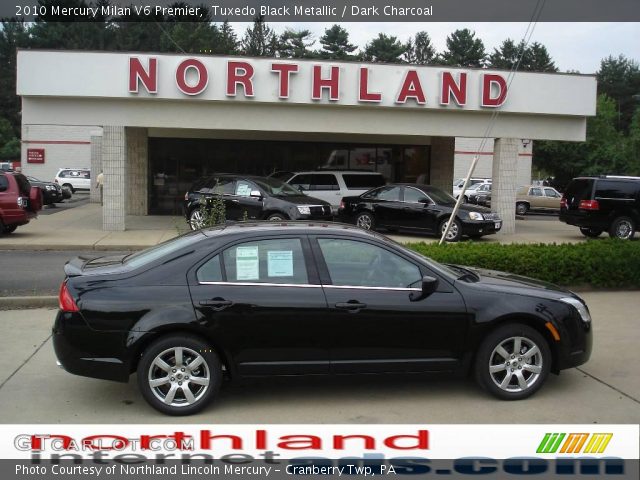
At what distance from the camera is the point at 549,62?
249ft

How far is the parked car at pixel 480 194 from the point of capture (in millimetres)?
32969

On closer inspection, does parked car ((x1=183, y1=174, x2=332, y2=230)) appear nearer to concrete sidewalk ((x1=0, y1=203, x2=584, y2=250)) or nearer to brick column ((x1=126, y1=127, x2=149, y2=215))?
concrete sidewalk ((x1=0, y1=203, x2=584, y2=250))

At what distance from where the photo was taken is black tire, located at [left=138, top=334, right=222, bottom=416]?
5.47 m

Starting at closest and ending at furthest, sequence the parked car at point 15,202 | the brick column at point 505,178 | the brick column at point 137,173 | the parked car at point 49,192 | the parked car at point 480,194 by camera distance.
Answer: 1. the parked car at point 15,202
2. the brick column at point 505,178
3. the brick column at point 137,173
4. the parked car at point 49,192
5. the parked car at point 480,194

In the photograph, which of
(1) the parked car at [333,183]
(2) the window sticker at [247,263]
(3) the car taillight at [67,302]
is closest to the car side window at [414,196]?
(1) the parked car at [333,183]

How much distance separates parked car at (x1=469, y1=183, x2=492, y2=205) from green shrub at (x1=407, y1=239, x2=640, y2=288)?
72.8ft

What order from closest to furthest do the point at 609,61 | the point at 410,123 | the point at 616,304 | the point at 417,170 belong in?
1. the point at 616,304
2. the point at 410,123
3. the point at 417,170
4. the point at 609,61

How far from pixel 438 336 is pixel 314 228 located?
4.50ft

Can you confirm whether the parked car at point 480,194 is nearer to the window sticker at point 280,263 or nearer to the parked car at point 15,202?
the parked car at point 15,202

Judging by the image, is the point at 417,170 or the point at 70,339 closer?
the point at 70,339

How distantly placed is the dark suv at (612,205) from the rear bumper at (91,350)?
1662 cm

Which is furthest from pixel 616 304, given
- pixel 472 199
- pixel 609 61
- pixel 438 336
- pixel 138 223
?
pixel 609 61

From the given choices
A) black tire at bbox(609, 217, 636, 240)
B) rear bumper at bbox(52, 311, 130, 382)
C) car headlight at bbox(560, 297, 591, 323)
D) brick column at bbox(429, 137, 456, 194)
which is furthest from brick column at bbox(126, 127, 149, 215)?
car headlight at bbox(560, 297, 591, 323)

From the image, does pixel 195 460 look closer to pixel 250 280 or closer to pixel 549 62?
pixel 250 280
